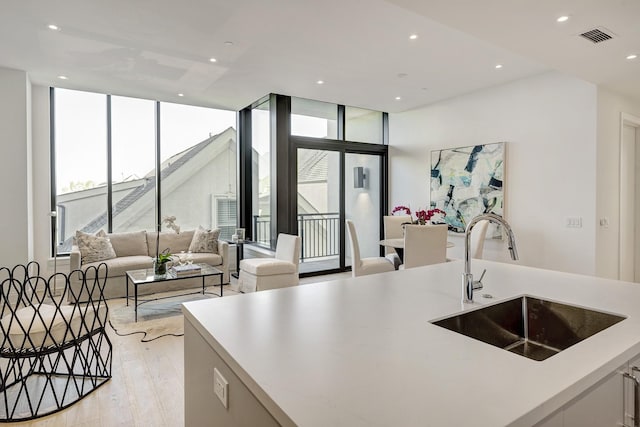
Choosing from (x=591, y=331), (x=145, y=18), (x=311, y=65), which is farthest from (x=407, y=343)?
(x=311, y=65)

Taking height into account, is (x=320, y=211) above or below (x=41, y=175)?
below

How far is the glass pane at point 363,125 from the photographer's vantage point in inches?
250

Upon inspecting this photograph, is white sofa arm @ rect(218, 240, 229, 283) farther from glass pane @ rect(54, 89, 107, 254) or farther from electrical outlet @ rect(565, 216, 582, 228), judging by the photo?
electrical outlet @ rect(565, 216, 582, 228)

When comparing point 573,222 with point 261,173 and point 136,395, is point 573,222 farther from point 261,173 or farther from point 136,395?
point 136,395

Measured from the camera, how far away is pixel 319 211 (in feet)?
20.3

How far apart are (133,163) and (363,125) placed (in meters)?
3.95

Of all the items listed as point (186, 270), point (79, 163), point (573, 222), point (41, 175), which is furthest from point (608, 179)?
point (41, 175)

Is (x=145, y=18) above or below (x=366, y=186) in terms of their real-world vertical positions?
above

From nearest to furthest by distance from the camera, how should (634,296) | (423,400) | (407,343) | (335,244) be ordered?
(423,400) < (407,343) < (634,296) < (335,244)

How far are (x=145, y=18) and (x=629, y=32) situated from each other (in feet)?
12.7

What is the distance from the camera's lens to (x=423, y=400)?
0.73m

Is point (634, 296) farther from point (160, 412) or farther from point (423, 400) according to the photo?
point (160, 412)

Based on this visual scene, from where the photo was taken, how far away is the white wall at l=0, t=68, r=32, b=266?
4.45m

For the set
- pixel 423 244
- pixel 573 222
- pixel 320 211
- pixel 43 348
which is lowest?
pixel 43 348
